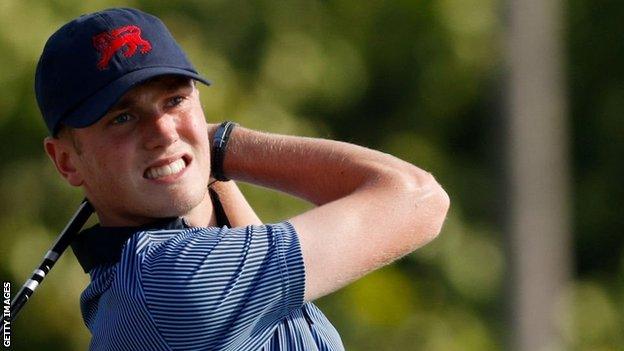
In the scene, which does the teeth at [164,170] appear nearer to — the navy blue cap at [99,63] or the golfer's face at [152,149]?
the golfer's face at [152,149]

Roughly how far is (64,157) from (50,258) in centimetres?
27

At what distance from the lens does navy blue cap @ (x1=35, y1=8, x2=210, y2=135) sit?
136 inches

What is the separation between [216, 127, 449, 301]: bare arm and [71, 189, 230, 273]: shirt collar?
0.27 metres

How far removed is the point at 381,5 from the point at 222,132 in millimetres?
5751

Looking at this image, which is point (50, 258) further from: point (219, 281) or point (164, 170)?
point (219, 281)

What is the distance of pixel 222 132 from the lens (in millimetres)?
3811

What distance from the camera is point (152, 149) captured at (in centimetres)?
351

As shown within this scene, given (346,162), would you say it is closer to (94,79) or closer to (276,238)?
(276,238)

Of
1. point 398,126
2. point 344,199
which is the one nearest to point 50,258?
point 344,199

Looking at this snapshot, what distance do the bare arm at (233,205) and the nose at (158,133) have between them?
1.42 feet

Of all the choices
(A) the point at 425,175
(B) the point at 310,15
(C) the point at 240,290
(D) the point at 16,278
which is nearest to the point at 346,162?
(A) the point at 425,175

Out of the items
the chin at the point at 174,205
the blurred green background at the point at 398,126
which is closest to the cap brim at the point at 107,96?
the chin at the point at 174,205

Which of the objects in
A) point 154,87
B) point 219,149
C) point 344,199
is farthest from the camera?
point 219,149

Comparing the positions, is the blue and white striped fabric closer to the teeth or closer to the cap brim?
the teeth
